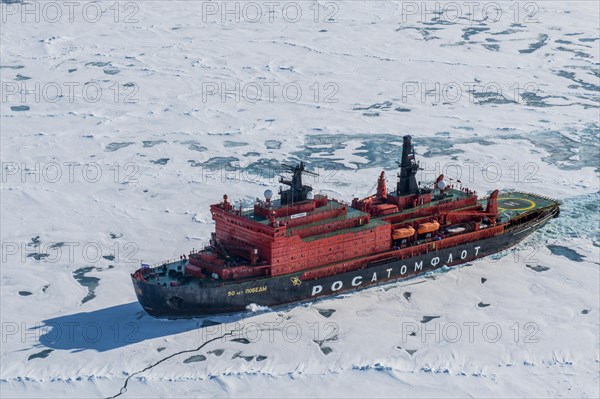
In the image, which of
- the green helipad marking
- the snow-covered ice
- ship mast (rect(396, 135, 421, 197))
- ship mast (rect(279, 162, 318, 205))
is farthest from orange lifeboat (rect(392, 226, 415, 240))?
the green helipad marking

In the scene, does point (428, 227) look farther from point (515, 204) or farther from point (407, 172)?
point (515, 204)

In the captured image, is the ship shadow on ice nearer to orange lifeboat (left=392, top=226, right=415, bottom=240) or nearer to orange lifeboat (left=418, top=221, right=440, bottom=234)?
orange lifeboat (left=392, top=226, right=415, bottom=240)

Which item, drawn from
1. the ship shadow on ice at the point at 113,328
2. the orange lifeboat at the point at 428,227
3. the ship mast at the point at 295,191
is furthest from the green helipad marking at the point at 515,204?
the ship shadow on ice at the point at 113,328

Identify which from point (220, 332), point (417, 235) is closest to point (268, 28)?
point (417, 235)

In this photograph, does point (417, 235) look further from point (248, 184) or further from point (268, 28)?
point (268, 28)

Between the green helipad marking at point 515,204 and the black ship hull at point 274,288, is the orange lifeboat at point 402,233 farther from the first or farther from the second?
the green helipad marking at point 515,204

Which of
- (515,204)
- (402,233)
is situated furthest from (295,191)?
(515,204)
